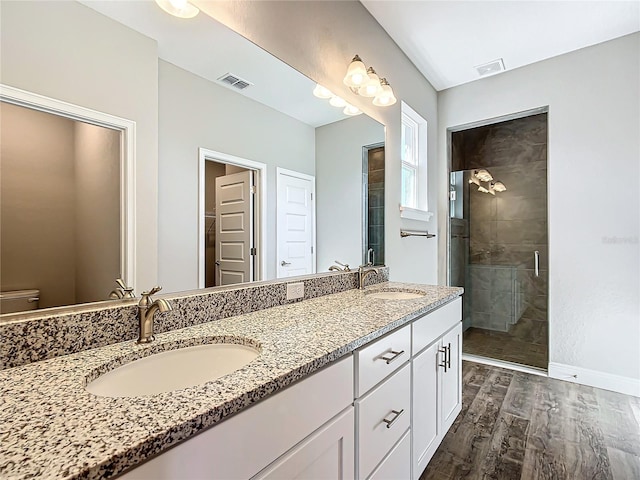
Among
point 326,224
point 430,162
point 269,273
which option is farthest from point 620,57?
point 269,273

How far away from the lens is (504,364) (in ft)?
9.83

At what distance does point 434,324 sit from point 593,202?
2041 mm

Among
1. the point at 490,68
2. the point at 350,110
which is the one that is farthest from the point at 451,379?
the point at 490,68

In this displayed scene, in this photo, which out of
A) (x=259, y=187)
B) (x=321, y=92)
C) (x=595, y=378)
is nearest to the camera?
(x=259, y=187)

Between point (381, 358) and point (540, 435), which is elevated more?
point (381, 358)

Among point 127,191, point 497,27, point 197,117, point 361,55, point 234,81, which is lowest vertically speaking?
point 127,191

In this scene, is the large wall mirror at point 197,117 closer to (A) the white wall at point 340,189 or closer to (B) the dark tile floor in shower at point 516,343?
(A) the white wall at point 340,189

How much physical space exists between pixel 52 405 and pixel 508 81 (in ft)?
12.3

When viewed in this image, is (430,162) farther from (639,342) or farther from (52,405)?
(52,405)

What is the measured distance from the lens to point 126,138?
3.22 ft

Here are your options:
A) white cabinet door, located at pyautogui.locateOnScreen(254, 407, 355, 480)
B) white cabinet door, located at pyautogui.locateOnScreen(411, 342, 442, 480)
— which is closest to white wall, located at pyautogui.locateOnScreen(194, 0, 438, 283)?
white cabinet door, located at pyautogui.locateOnScreen(411, 342, 442, 480)

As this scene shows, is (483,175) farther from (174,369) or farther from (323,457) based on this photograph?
(174,369)

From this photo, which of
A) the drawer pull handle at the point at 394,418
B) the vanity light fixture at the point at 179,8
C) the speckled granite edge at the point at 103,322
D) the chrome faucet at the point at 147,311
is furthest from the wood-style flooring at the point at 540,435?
the vanity light fixture at the point at 179,8

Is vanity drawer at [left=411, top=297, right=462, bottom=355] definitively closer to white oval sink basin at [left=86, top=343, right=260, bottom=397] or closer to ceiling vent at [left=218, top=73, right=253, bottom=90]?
white oval sink basin at [left=86, top=343, right=260, bottom=397]
